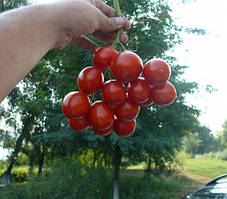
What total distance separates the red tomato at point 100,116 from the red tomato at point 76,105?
0.03 meters

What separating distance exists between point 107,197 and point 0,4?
9774mm

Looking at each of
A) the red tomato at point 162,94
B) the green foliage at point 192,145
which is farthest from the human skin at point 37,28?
the green foliage at point 192,145

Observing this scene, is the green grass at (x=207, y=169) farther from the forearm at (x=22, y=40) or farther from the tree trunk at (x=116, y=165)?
the forearm at (x=22, y=40)

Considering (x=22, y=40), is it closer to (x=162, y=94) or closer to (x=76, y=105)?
(x=76, y=105)

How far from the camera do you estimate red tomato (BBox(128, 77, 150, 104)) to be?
1.11 metres

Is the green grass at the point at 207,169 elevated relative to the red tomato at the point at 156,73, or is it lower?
lower

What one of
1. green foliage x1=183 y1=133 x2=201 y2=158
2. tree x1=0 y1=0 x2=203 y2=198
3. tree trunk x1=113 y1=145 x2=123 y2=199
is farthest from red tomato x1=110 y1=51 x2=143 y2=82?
green foliage x1=183 y1=133 x2=201 y2=158

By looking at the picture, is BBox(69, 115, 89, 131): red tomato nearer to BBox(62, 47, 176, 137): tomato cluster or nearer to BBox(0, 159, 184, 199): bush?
BBox(62, 47, 176, 137): tomato cluster

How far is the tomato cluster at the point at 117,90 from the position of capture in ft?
3.61

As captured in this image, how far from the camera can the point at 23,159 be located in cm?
2494

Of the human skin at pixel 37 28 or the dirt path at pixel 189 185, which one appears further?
the dirt path at pixel 189 185

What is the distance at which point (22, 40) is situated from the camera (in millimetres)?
894

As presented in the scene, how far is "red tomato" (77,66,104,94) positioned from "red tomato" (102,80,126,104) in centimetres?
5

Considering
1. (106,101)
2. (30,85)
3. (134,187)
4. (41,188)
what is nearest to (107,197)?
(134,187)
